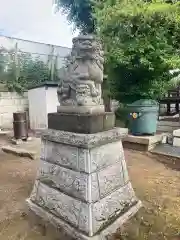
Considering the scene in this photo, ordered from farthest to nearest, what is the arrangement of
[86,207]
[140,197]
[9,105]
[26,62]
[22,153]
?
1. [26,62]
2. [9,105]
3. [22,153]
4. [140,197]
5. [86,207]

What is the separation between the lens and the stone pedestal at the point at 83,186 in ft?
6.43

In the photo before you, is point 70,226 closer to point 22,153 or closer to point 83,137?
point 83,137

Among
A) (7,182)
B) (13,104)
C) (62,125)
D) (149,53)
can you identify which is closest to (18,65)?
(13,104)

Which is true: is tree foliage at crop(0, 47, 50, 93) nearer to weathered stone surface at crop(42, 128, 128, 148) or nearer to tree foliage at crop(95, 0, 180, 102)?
tree foliage at crop(95, 0, 180, 102)

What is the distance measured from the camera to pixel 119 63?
5.03 metres

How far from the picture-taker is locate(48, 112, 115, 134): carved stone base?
201cm

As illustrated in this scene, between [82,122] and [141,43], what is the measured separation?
3561 millimetres

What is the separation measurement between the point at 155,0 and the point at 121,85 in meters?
2.10

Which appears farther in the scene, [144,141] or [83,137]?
[144,141]

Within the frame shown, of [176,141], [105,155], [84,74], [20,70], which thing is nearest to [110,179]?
[105,155]

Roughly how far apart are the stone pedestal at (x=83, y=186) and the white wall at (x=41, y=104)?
16.3 feet

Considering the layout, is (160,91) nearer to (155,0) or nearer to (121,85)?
(121,85)

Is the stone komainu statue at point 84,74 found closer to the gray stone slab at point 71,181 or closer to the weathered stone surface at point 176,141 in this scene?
the gray stone slab at point 71,181

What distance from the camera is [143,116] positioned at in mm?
4871
